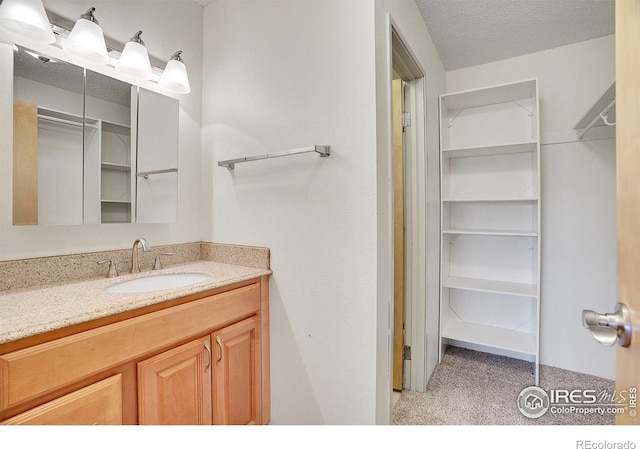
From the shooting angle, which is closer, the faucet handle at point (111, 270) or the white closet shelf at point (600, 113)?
the faucet handle at point (111, 270)

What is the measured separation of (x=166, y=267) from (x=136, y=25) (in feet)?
4.17

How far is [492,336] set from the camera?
6.98ft

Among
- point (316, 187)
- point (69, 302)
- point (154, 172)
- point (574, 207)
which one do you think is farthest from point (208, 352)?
point (574, 207)

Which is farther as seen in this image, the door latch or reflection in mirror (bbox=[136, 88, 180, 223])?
reflection in mirror (bbox=[136, 88, 180, 223])

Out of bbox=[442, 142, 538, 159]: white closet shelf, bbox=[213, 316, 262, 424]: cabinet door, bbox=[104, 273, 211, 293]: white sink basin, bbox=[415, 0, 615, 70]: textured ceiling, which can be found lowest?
bbox=[213, 316, 262, 424]: cabinet door

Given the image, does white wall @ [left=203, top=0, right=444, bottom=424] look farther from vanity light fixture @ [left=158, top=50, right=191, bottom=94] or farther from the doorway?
the doorway

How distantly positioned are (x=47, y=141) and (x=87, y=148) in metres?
0.14

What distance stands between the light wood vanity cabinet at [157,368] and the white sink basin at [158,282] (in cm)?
27

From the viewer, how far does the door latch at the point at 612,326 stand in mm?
554

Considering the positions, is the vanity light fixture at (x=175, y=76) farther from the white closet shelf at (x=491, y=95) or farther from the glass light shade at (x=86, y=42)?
the white closet shelf at (x=491, y=95)

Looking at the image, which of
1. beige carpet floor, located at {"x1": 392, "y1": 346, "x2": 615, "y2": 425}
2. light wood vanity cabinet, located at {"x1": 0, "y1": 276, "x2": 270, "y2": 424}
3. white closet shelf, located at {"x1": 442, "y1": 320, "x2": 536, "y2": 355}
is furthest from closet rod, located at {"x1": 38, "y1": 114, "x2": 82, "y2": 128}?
white closet shelf, located at {"x1": 442, "y1": 320, "x2": 536, "y2": 355}

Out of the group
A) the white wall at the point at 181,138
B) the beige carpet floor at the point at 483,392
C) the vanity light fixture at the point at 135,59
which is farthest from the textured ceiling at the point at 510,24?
the beige carpet floor at the point at 483,392

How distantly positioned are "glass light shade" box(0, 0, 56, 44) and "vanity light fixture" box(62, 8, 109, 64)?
7cm

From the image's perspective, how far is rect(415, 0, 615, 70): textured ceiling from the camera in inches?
66.0
